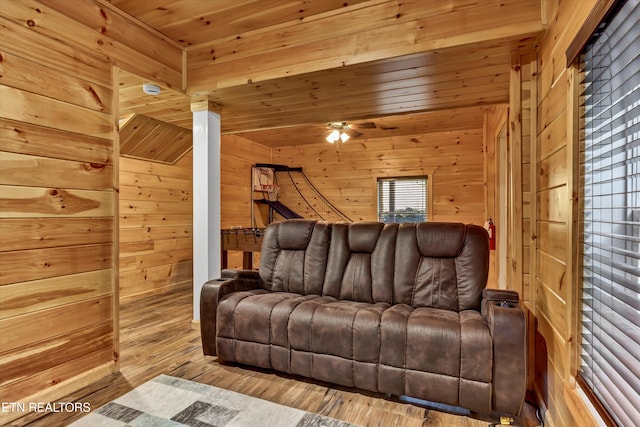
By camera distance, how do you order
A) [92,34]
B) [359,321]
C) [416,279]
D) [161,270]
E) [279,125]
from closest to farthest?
[359,321] → [92,34] → [416,279] → [279,125] → [161,270]

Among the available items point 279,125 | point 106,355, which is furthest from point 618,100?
point 279,125

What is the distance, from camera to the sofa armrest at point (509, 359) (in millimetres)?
1762

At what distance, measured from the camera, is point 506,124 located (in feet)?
10.9

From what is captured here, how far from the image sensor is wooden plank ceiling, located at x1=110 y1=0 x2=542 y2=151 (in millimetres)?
2127

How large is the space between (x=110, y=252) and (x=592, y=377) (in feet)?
9.16

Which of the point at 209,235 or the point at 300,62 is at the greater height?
the point at 300,62

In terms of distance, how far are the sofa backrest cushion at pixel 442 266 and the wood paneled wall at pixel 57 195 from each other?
2122mm

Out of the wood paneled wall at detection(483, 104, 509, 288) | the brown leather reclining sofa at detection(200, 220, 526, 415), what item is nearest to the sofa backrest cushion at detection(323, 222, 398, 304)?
the brown leather reclining sofa at detection(200, 220, 526, 415)

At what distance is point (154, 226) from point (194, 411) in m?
3.28

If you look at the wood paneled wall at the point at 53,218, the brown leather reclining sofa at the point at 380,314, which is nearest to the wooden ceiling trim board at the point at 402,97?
the brown leather reclining sofa at the point at 380,314

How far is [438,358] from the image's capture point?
74.1 inches

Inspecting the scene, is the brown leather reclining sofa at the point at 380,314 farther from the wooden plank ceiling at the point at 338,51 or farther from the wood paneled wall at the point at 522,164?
the wooden plank ceiling at the point at 338,51

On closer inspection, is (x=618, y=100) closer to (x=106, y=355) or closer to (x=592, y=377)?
(x=592, y=377)

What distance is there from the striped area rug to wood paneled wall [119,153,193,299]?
8.45ft
